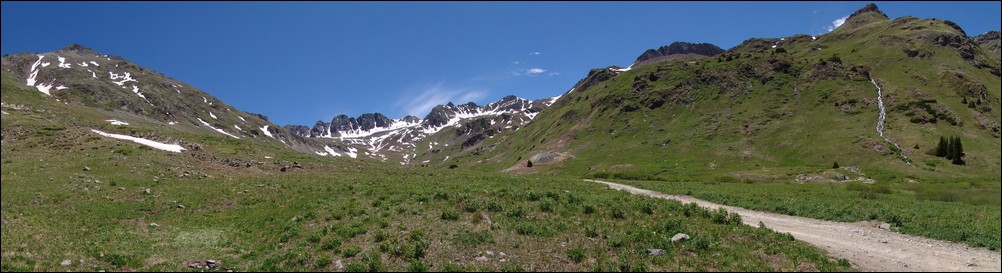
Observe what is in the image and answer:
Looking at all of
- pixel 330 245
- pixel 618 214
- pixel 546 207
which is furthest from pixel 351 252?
pixel 618 214

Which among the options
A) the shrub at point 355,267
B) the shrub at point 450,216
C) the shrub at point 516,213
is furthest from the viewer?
the shrub at point 516,213

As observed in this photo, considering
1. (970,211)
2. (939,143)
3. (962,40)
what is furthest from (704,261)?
(962,40)

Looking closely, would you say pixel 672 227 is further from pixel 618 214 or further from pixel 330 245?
pixel 330 245

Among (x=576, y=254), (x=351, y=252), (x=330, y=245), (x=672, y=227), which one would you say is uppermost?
(x=672, y=227)

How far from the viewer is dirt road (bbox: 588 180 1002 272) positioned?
16.5 metres

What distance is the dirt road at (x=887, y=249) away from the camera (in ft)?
54.2

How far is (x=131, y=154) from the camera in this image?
148ft

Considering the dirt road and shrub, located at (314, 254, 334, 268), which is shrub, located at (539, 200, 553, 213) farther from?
the dirt road

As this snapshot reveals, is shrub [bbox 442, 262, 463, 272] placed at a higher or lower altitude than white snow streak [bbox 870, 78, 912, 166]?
lower

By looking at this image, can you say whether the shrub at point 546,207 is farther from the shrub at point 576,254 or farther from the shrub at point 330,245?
the shrub at point 330,245

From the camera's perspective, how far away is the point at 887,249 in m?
19.2

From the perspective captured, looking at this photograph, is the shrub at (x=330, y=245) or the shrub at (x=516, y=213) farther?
the shrub at (x=516, y=213)

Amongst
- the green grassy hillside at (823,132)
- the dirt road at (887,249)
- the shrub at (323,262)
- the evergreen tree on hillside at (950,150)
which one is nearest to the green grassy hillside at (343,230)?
the shrub at (323,262)

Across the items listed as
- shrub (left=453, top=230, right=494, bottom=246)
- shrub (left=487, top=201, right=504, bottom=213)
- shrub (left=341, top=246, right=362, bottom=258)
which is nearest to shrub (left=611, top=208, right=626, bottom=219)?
shrub (left=487, top=201, right=504, bottom=213)
